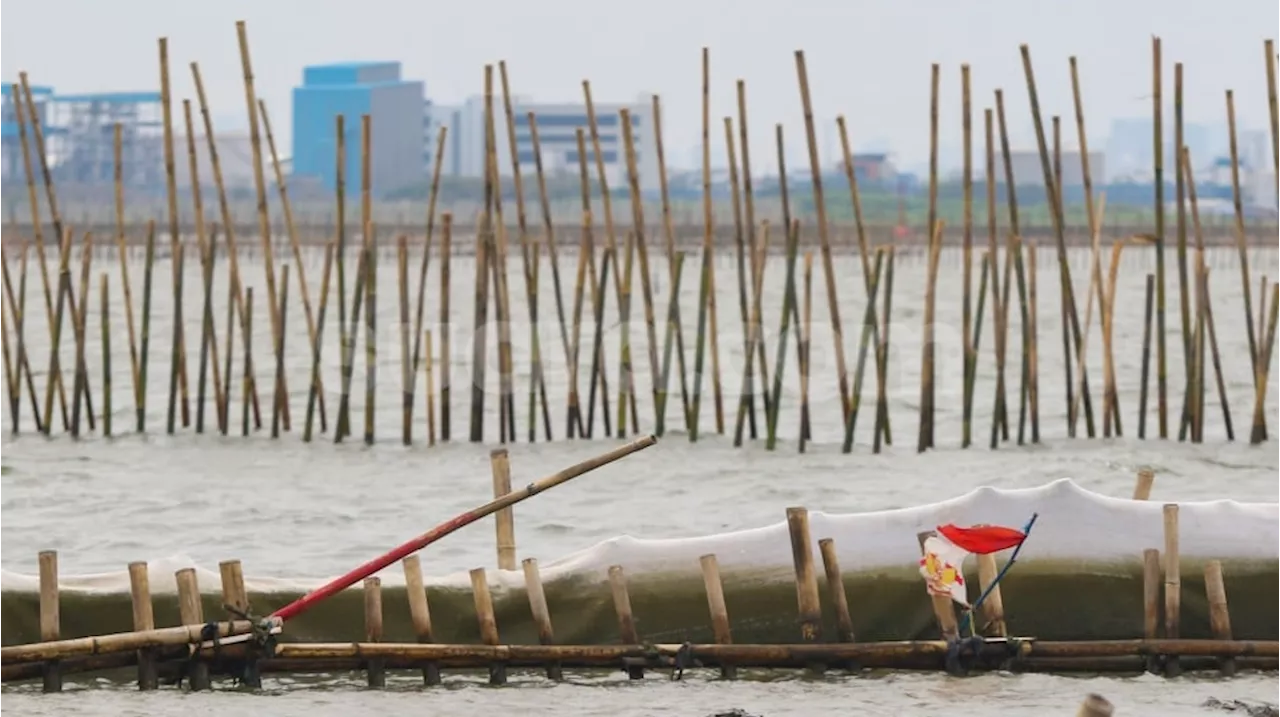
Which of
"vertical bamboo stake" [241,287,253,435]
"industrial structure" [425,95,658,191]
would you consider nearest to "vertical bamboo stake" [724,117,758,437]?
"vertical bamboo stake" [241,287,253,435]

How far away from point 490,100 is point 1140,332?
1655cm

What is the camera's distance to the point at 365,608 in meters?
5.55

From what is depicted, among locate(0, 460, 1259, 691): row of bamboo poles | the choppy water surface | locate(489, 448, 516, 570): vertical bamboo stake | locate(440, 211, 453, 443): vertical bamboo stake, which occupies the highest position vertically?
locate(440, 211, 453, 443): vertical bamboo stake

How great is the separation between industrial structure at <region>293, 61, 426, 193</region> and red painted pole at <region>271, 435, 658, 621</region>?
60.5 m

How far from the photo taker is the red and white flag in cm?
552

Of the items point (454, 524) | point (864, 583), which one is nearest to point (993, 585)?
point (864, 583)

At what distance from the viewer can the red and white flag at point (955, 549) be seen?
5516mm

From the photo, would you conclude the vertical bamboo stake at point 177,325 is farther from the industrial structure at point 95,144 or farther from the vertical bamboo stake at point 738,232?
the industrial structure at point 95,144

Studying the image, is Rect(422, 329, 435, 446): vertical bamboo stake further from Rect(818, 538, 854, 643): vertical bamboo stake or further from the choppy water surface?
Rect(818, 538, 854, 643): vertical bamboo stake

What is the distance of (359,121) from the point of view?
6775cm

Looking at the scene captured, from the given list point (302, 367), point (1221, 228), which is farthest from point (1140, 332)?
point (1221, 228)

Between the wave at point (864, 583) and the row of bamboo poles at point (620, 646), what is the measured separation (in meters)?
0.13

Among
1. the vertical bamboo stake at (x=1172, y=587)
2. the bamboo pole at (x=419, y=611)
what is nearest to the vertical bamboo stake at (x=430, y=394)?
the bamboo pole at (x=419, y=611)

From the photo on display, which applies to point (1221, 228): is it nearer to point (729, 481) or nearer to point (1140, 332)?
point (1140, 332)
